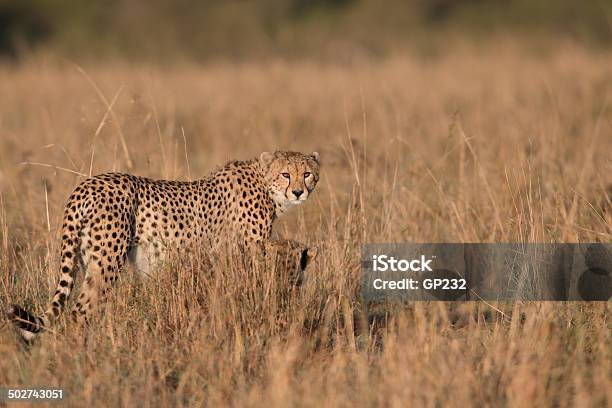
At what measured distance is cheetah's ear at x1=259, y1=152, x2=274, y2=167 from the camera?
212 inches

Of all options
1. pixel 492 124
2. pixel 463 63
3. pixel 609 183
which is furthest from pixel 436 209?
pixel 463 63

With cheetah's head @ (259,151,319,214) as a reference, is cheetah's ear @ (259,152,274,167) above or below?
above

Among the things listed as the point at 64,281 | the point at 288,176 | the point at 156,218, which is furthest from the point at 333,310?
the point at 64,281

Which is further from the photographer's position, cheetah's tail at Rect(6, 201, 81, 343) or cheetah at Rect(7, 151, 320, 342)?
cheetah at Rect(7, 151, 320, 342)

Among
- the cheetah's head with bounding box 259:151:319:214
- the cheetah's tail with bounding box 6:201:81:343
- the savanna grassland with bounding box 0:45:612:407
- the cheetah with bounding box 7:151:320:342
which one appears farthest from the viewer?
the cheetah's head with bounding box 259:151:319:214

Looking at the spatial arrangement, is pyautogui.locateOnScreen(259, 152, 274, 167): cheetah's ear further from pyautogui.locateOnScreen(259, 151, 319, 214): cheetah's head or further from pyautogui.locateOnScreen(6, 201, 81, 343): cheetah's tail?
pyautogui.locateOnScreen(6, 201, 81, 343): cheetah's tail

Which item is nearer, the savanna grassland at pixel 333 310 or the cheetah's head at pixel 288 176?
the savanna grassland at pixel 333 310

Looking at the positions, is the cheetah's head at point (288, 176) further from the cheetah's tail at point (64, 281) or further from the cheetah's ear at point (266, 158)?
the cheetah's tail at point (64, 281)

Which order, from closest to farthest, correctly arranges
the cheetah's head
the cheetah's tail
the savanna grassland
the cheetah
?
the savanna grassland
the cheetah's tail
the cheetah
the cheetah's head

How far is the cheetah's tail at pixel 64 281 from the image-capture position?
437 cm

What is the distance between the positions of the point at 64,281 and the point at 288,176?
135 centimetres

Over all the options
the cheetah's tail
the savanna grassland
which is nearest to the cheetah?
the cheetah's tail

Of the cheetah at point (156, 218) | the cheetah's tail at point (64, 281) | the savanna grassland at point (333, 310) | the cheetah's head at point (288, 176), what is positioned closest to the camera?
the savanna grassland at point (333, 310)

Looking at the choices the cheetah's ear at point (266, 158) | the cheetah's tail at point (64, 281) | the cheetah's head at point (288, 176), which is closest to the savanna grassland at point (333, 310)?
the cheetah's tail at point (64, 281)
